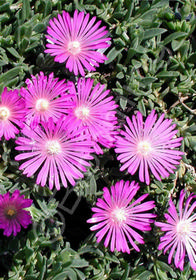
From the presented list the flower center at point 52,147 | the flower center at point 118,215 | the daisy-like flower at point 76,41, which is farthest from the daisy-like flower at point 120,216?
the daisy-like flower at point 76,41

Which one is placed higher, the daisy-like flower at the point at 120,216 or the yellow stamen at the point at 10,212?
the daisy-like flower at the point at 120,216

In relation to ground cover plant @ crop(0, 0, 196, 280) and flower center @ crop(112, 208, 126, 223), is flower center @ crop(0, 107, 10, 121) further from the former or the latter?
flower center @ crop(112, 208, 126, 223)

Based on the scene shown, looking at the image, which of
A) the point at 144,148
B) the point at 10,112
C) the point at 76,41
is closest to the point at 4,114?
the point at 10,112

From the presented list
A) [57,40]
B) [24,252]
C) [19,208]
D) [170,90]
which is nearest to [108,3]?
[57,40]

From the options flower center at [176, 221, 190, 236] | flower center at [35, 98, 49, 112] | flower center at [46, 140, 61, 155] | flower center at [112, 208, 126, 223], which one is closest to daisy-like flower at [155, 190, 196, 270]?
flower center at [176, 221, 190, 236]

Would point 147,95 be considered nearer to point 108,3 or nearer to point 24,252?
point 108,3

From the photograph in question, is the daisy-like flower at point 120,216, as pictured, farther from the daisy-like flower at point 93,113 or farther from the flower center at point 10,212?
the flower center at point 10,212
